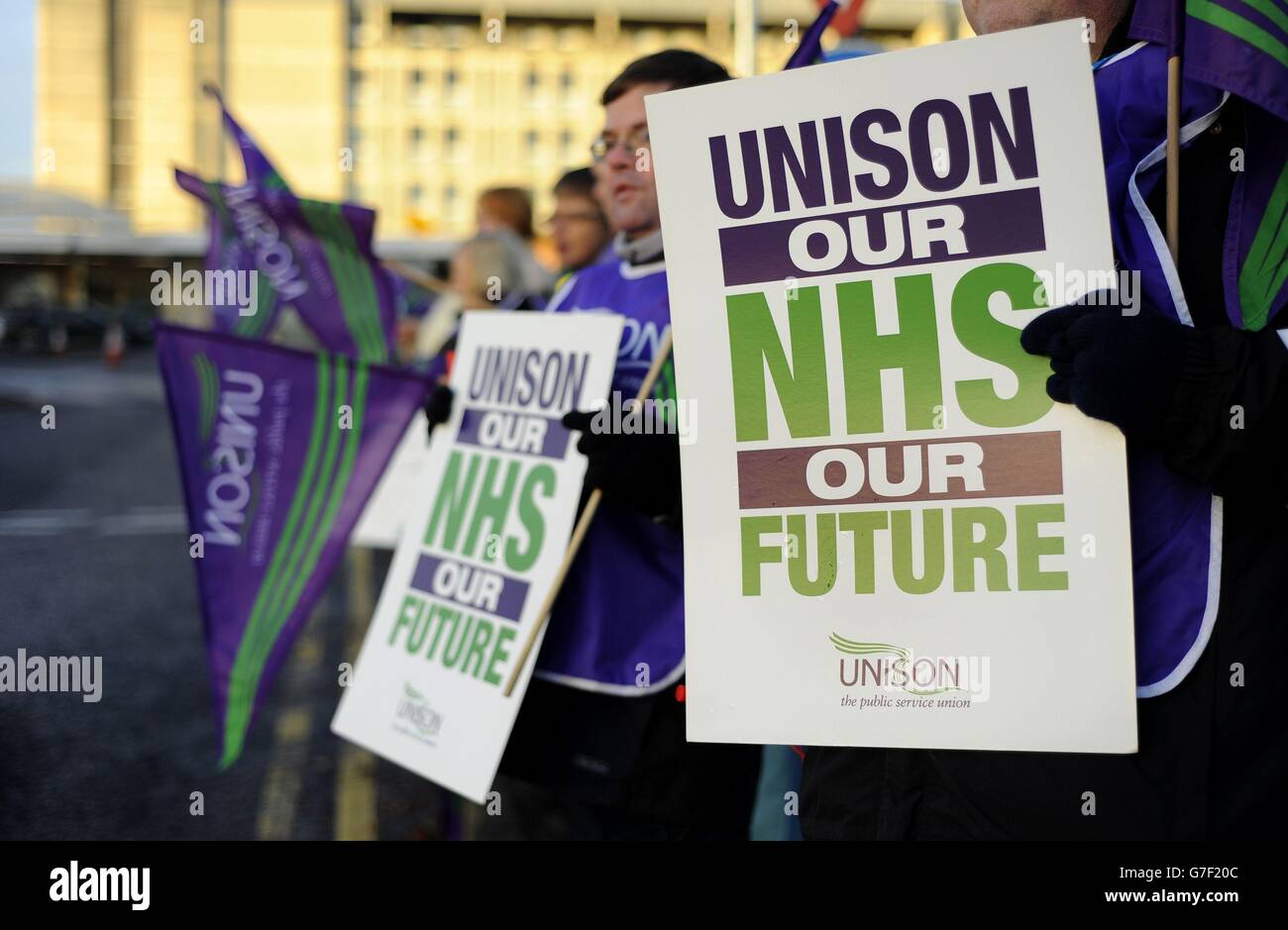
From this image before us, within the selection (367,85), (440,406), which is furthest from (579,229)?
(367,85)

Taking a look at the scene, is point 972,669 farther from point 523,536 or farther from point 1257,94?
point 523,536

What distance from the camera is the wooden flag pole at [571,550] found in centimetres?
236

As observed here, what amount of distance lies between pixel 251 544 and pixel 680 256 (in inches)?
78.8

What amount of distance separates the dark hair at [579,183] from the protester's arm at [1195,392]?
296 centimetres

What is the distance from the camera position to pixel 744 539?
1.74 metres

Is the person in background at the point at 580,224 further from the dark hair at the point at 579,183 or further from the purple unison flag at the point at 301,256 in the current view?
the purple unison flag at the point at 301,256

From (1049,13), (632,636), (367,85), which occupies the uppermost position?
(367,85)

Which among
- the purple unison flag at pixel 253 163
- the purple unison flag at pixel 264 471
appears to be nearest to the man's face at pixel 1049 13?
the purple unison flag at pixel 264 471

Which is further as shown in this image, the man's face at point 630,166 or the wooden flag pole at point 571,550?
the man's face at point 630,166

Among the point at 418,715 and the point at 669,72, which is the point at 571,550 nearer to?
the point at 418,715

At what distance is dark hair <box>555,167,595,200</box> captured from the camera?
14.3 feet

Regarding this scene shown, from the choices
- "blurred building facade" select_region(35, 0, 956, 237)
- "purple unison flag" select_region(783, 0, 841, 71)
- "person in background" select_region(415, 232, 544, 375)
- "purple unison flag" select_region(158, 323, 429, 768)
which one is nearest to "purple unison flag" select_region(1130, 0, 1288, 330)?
"purple unison flag" select_region(783, 0, 841, 71)

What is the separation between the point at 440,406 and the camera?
9.37 ft
